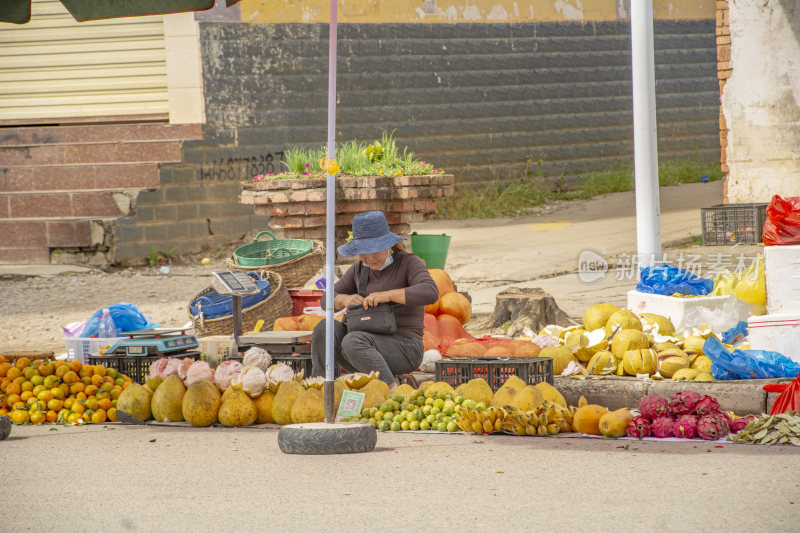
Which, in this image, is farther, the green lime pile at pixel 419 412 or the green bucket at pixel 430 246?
the green bucket at pixel 430 246

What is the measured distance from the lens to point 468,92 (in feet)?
51.0

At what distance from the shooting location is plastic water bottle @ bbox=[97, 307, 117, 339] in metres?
7.12

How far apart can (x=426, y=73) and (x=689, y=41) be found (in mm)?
5588

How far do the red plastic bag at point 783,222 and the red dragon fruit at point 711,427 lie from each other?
1748 millimetres

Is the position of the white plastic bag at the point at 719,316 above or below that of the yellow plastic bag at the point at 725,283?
below

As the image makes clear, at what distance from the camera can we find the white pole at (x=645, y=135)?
763cm

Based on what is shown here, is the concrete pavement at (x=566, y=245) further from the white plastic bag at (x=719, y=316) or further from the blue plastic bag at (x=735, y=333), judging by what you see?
the blue plastic bag at (x=735, y=333)

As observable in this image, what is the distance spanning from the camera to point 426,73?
15125 mm

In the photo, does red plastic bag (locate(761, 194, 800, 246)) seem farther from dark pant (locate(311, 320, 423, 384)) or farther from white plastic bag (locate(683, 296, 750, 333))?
dark pant (locate(311, 320, 423, 384))

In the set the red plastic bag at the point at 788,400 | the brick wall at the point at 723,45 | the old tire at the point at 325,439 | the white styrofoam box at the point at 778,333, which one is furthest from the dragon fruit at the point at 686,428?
the brick wall at the point at 723,45

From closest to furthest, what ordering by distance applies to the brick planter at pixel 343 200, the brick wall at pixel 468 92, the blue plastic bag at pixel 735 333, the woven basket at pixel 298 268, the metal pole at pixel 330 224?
the metal pole at pixel 330 224, the blue plastic bag at pixel 735 333, the woven basket at pixel 298 268, the brick planter at pixel 343 200, the brick wall at pixel 468 92

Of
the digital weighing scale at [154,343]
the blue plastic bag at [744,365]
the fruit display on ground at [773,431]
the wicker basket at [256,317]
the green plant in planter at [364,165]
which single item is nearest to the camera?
the fruit display on ground at [773,431]

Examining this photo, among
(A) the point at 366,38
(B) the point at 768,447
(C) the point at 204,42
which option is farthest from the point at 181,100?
(B) the point at 768,447

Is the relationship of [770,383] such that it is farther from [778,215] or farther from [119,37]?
[119,37]
